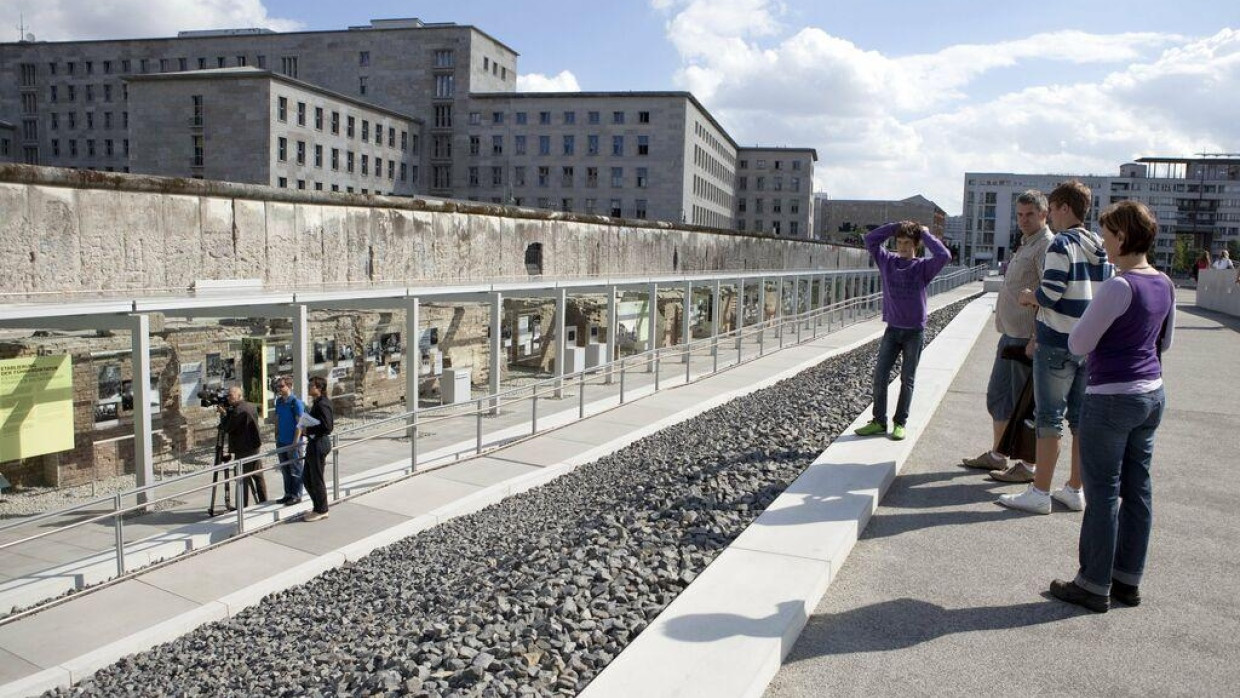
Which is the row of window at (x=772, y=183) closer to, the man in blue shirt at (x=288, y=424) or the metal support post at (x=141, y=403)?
the man in blue shirt at (x=288, y=424)

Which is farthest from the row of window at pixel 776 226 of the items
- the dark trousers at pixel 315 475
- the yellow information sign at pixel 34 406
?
the yellow information sign at pixel 34 406

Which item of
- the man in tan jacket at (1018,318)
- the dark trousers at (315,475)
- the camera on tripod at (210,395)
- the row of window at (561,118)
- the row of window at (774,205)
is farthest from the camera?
the row of window at (774,205)

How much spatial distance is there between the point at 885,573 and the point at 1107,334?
66.5 inches

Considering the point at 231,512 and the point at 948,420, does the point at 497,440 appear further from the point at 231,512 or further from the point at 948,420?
the point at 948,420

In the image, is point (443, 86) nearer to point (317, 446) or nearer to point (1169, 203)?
point (317, 446)

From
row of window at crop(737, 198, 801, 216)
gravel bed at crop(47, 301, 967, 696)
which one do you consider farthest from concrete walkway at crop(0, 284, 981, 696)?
row of window at crop(737, 198, 801, 216)

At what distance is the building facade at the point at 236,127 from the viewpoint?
5616cm

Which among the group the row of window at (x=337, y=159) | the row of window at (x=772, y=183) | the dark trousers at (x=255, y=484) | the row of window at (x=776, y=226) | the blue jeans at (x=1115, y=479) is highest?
the row of window at (x=772, y=183)

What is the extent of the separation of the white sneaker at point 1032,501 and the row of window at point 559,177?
7207 cm

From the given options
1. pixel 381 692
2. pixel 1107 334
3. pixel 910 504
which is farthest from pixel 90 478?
pixel 1107 334

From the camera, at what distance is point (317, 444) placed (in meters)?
8.80

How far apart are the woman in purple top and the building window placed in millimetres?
77964

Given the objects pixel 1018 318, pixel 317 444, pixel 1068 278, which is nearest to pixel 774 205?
pixel 317 444

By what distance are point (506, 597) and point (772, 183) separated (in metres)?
105
